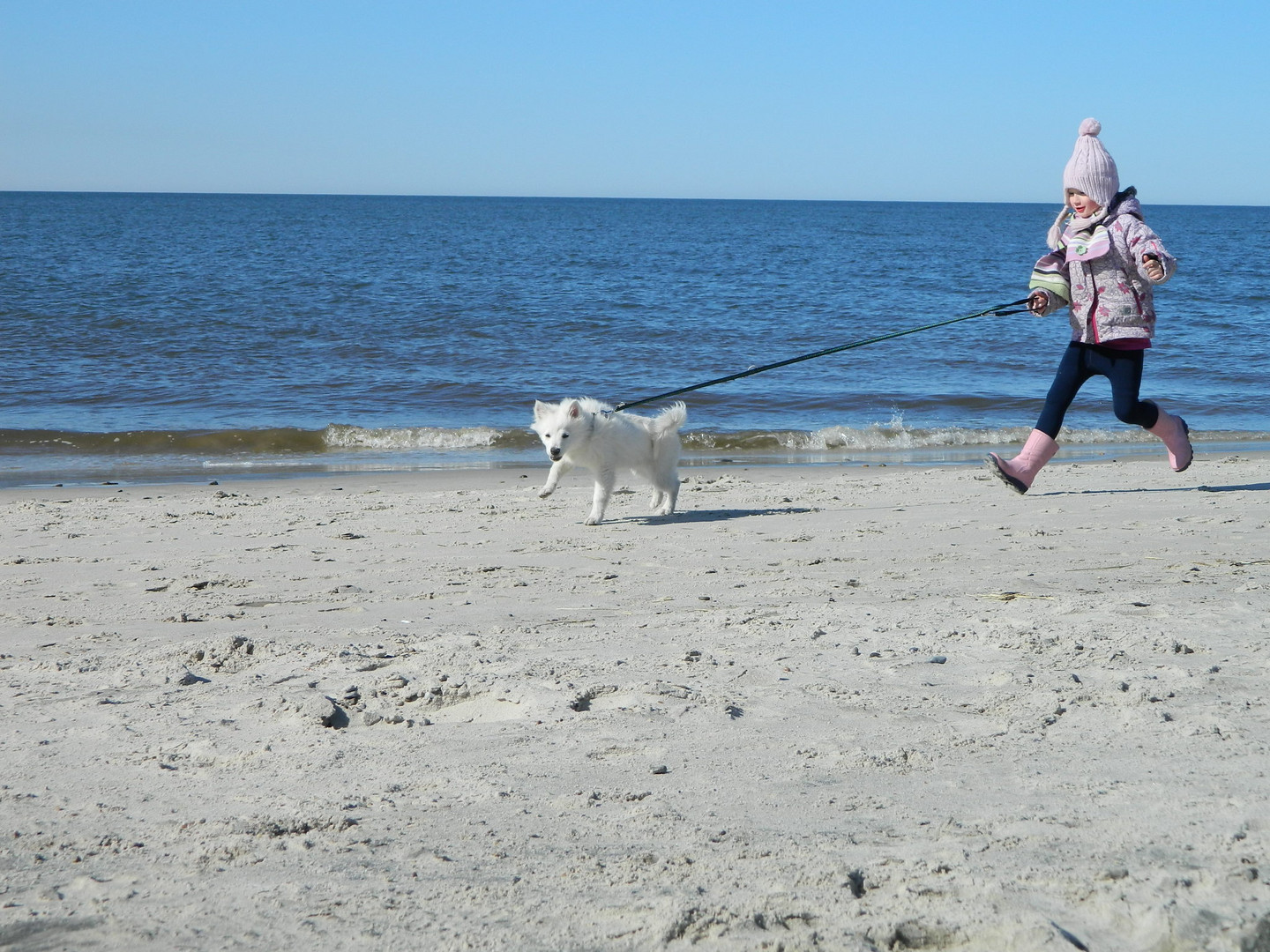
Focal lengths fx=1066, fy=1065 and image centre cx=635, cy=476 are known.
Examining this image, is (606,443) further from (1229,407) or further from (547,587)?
(1229,407)

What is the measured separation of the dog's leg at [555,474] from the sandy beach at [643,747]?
1412 mm

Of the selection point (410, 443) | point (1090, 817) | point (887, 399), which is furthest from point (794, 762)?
point (887, 399)

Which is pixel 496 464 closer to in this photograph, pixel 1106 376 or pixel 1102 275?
pixel 1106 376

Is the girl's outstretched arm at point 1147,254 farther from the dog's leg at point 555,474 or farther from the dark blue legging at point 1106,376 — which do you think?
the dog's leg at point 555,474

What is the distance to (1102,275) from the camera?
587cm

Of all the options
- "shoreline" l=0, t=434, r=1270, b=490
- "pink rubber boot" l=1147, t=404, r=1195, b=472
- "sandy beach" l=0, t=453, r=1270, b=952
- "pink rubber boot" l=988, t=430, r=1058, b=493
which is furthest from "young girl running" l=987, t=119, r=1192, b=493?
"shoreline" l=0, t=434, r=1270, b=490

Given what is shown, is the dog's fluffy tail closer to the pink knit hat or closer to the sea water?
the pink knit hat

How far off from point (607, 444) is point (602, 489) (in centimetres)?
28

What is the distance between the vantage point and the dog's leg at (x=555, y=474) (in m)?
6.90

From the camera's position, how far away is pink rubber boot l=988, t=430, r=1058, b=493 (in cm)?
645

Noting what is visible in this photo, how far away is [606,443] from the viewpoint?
261 inches

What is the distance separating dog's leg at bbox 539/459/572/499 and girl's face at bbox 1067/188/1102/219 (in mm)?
3340

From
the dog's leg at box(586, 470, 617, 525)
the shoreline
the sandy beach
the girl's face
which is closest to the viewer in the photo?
the sandy beach

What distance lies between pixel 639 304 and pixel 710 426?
11820mm
